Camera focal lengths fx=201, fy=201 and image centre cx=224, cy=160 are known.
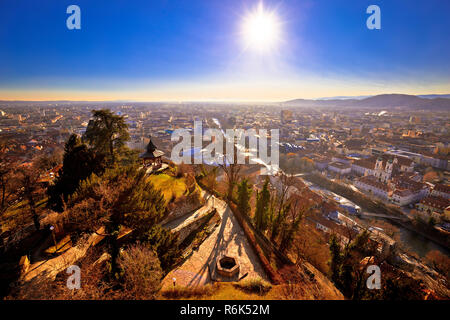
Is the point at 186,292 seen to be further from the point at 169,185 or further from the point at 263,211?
the point at 263,211

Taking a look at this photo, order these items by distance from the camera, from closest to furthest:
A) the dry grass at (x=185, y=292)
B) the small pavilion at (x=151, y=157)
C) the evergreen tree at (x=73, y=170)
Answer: the dry grass at (x=185, y=292) < the evergreen tree at (x=73, y=170) < the small pavilion at (x=151, y=157)

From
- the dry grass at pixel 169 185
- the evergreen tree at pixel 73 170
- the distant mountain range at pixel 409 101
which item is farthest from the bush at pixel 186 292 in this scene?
the distant mountain range at pixel 409 101

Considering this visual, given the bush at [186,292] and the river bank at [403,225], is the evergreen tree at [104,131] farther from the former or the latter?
the river bank at [403,225]

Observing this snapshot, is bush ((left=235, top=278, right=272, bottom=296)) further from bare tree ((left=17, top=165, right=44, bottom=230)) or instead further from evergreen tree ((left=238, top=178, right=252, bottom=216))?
bare tree ((left=17, top=165, right=44, bottom=230))

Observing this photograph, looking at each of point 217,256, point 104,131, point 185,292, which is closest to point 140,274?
point 185,292

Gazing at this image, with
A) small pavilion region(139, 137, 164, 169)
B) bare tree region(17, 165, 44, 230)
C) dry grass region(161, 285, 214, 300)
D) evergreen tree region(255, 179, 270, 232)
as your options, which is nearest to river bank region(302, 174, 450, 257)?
evergreen tree region(255, 179, 270, 232)
